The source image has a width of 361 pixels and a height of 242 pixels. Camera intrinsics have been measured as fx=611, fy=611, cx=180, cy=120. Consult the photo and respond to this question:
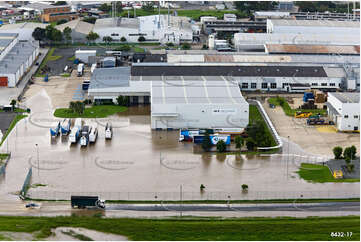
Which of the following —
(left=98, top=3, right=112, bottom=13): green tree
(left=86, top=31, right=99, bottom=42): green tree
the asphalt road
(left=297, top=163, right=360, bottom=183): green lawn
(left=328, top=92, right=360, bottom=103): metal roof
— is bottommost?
the asphalt road

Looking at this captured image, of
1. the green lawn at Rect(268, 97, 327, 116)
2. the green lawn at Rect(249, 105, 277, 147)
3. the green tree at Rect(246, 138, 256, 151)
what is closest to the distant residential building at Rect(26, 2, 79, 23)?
the green lawn at Rect(268, 97, 327, 116)

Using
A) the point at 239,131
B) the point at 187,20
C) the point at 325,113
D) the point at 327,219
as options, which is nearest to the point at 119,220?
→ the point at 327,219

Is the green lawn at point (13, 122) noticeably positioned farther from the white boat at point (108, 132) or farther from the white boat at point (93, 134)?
the white boat at point (108, 132)

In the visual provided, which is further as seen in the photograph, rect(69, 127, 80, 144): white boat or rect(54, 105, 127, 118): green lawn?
rect(54, 105, 127, 118): green lawn

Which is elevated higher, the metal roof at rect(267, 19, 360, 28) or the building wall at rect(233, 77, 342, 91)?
the metal roof at rect(267, 19, 360, 28)

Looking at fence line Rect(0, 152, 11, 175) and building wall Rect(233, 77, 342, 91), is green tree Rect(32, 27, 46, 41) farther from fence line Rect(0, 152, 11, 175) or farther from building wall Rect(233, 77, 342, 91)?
fence line Rect(0, 152, 11, 175)

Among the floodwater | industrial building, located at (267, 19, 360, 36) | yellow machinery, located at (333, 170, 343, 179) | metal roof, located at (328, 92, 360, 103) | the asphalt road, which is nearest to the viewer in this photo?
the asphalt road

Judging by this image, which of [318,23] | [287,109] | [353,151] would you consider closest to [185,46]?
[318,23]

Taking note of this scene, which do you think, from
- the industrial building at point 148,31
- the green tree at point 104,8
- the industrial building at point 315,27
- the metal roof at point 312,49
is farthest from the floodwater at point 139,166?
the green tree at point 104,8
